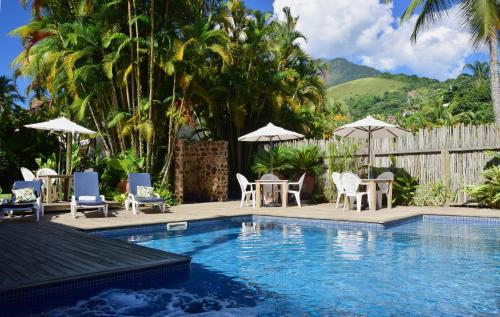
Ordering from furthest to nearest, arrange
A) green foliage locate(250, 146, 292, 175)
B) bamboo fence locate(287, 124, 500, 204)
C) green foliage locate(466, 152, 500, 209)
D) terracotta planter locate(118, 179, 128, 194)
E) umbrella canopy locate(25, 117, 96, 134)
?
green foliage locate(250, 146, 292, 175)
terracotta planter locate(118, 179, 128, 194)
bamboo fence locate(287, 124, 500, 204)
umbrella canopy locate(25, 117, 96, 134)
green foliage locate(466, 152, 500, 209)

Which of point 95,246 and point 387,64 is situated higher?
point 387,64

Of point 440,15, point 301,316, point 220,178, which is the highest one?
point 440,15

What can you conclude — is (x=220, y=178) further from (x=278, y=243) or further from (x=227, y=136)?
(x=278, y=243)

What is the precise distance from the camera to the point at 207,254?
6.87m

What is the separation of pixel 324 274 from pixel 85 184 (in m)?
6.38

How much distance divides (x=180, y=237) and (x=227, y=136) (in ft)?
29.9

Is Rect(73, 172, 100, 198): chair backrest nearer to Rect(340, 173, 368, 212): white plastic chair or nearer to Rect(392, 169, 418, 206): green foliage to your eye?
Rect(340, 173, 368, 212): white plastic chair

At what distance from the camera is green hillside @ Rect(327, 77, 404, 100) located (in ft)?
314

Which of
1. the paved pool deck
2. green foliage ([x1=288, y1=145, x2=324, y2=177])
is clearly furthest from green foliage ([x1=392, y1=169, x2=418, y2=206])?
green foliage ([x1=288, y1=145, x2=324, y2=177])

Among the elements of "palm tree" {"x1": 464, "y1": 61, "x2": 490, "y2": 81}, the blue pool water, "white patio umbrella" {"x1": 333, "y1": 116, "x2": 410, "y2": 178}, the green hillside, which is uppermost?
the green hillside

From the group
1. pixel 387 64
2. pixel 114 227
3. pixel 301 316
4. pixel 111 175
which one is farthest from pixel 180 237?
pixel 387 64

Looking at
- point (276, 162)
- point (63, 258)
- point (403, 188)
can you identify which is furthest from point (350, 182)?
point (63, 258)

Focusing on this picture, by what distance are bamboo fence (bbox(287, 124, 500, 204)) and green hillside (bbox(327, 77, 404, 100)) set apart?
81.1 meters

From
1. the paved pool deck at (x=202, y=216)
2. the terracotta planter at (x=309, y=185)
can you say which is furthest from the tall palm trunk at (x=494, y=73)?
the terracotta planter at (x=309, y=185)
